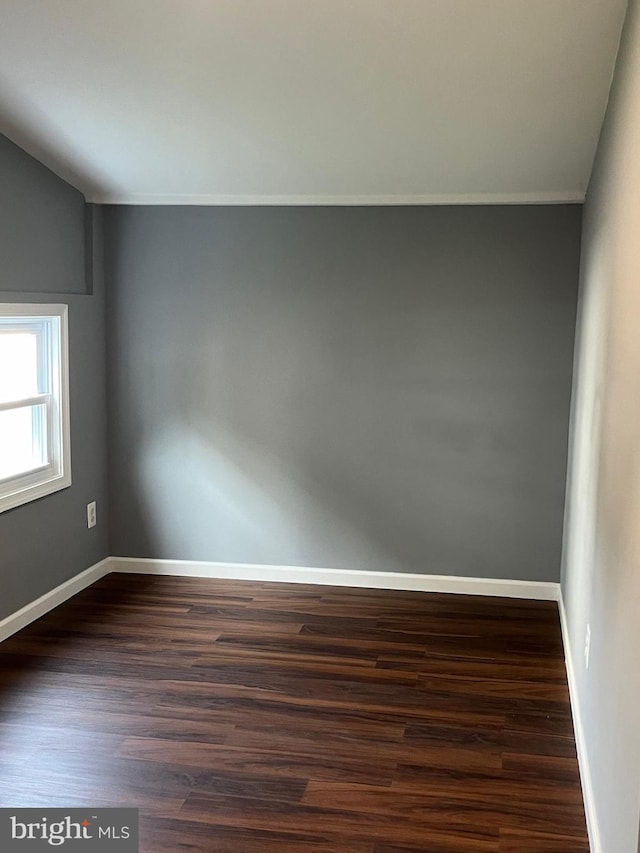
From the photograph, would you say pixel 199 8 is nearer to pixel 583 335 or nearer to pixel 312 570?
pixel 583 335

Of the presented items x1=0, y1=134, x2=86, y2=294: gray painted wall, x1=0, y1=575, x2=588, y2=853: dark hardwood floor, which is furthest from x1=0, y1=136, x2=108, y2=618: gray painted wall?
x1=0, y1=575, x2=588, y2=853: dark hardwood floor

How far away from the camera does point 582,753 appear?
9.10ft

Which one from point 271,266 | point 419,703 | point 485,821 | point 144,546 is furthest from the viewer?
point 144,546

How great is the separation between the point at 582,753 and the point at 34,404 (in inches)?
113

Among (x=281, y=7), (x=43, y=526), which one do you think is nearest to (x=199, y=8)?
(x=281, y=7)

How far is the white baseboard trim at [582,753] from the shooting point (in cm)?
234

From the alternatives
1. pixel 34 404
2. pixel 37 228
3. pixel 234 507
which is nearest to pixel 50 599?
pixel 34 404

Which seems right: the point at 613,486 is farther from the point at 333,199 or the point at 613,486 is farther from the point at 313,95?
the point at 333,199

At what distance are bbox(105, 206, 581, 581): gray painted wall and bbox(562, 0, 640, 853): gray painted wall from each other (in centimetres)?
90

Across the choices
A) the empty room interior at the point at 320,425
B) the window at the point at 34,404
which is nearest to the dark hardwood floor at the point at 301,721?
the empty room interior at the point at 320,425

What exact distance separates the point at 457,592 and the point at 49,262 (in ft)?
8.70

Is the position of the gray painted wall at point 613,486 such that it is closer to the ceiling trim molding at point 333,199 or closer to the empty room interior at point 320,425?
the empty room interior at point 320,425

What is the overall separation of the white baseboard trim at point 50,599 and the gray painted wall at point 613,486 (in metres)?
2.43

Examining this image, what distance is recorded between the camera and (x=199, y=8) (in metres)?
2.80
